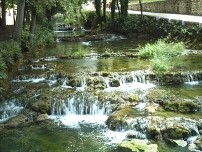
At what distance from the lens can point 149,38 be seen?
98.5 feet

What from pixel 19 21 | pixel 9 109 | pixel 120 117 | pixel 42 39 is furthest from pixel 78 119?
pixel 42 39

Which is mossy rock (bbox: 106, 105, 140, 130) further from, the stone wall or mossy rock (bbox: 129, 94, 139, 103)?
the stone wall

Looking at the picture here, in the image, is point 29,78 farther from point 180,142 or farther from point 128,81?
point 180,142

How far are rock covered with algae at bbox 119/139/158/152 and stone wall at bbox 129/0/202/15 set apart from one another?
2074 cm

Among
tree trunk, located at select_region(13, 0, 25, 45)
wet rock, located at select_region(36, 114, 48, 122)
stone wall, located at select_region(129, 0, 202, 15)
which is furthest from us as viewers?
stone wall, located at select_region(129, 0, 202, 15)

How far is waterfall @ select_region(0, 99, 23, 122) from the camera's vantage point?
14.1m

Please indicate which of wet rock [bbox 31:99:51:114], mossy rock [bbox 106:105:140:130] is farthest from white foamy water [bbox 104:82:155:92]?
wet rock [bbox 31:99:51:114]

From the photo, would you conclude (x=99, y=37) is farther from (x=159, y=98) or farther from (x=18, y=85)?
(x=159, y=98)

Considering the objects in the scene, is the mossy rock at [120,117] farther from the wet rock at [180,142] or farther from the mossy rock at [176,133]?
the wet rock at [180,142]

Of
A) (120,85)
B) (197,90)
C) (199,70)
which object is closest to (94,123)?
(120,85)

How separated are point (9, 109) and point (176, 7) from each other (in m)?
24.5

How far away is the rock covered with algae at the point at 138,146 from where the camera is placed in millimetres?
10242

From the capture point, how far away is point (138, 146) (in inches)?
408

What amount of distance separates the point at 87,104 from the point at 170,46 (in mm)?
8744
